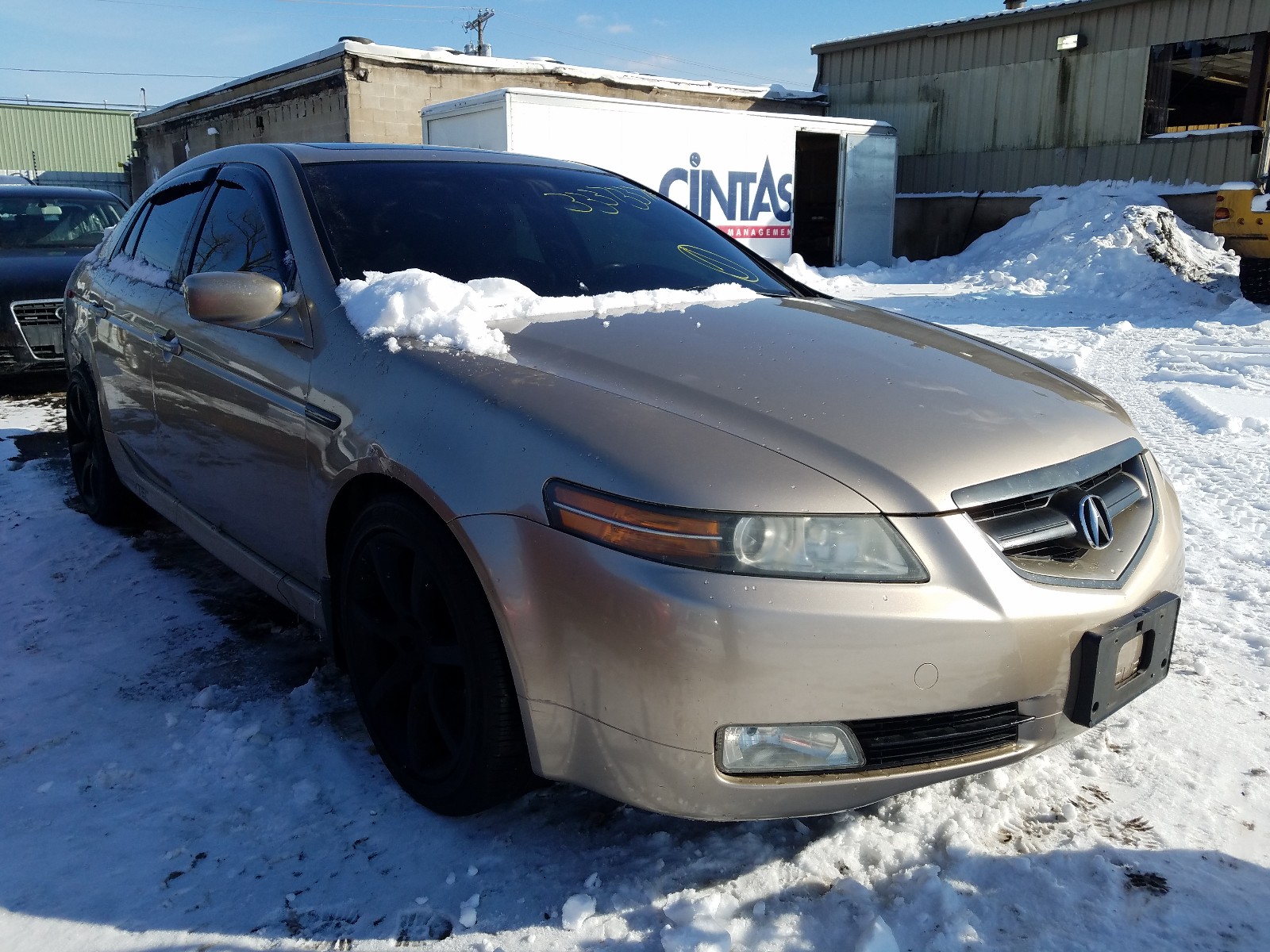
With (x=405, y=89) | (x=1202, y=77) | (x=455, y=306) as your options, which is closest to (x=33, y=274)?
(x=455, y=306)

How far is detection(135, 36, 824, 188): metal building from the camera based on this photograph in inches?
618

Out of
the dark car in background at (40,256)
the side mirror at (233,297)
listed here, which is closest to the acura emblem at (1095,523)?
the side mirror at (233,297)

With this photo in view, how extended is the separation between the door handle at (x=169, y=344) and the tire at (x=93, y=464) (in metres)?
1.07

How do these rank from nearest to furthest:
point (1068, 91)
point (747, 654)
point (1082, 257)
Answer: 1. point (747, 654)
2. point (1082, 257)
3. point (1068, 91)

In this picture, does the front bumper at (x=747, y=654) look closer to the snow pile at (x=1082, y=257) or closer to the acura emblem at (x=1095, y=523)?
the acura emblem at (x=1095, y=523)

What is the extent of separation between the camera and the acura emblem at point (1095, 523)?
200 cm

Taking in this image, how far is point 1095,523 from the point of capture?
2.03m

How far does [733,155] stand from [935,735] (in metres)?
14.5

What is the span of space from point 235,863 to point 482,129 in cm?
1219

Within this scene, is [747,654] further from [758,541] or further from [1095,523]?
[1095,523]

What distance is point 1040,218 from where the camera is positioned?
1658 centimetres

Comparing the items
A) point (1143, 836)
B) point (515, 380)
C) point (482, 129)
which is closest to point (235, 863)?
point (515, 380)

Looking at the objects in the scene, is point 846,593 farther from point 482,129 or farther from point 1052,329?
point 482,129

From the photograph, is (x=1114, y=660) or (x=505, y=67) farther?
(x=505, y=67)
